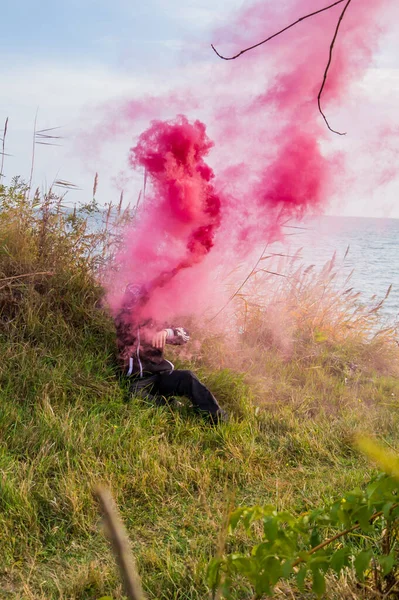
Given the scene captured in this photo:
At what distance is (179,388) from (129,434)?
670 mm

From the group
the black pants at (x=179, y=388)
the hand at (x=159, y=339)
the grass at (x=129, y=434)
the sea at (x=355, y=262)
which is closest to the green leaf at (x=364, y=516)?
the grass at (x=129, y=434)

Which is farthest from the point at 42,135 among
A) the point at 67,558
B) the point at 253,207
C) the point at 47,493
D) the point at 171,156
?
the point at 67,558

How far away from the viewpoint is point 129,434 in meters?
3.88

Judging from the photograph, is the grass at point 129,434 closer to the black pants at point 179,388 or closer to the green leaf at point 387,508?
the black pants at point 179,388

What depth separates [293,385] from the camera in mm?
5406

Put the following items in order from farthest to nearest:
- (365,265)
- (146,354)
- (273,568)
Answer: (365,265)
(146,354)
(273,568)

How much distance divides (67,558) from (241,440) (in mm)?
1527

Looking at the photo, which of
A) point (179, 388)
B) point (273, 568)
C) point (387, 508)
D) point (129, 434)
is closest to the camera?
point (273, 568)

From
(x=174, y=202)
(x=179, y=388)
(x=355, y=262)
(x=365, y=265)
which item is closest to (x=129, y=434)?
(x=179, y=388)

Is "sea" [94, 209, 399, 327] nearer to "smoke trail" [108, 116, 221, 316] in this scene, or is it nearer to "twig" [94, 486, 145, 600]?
"smoke trail" [108, 116, 221, 316]

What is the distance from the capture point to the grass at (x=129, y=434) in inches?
112

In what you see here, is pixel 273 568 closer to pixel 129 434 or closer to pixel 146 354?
pixel 129 434

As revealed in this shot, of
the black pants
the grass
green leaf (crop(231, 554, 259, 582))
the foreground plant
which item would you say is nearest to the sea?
the grass

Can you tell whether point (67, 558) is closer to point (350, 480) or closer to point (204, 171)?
point (350, 480)
